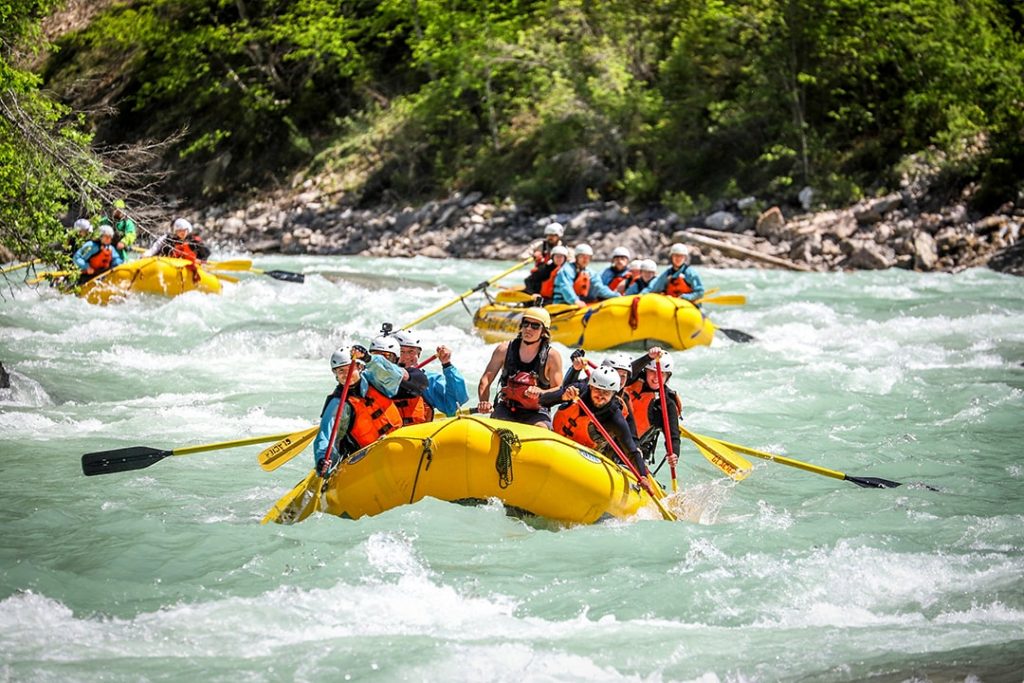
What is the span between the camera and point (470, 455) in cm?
578

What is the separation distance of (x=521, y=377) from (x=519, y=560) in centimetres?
144

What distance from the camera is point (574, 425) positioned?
21.8ft

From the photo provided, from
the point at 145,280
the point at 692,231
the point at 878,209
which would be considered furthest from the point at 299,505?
the point at 692,231

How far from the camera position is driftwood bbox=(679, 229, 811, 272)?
1833cm

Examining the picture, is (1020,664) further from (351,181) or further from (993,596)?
(351,181)

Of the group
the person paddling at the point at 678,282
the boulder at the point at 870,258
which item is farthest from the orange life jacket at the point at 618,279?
the boulder at the point at 870,258

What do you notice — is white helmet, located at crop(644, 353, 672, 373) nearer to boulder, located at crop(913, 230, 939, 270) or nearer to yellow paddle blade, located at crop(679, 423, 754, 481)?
yellow paddle blade, located at crop(679, 423, 754, 481)

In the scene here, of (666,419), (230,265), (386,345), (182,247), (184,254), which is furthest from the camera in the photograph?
(230,265)

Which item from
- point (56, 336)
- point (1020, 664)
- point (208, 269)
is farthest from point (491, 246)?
point (1020, 664)

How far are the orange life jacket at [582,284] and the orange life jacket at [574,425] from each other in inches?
230

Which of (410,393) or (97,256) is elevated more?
(97,256)

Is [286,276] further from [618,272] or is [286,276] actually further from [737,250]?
[737,250]

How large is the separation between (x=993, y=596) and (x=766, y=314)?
368 inches

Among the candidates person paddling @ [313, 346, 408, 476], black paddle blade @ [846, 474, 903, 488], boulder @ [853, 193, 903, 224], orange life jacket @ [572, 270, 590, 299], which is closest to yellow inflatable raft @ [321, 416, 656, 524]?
person paddling @ [313, 346, 408, 476]
